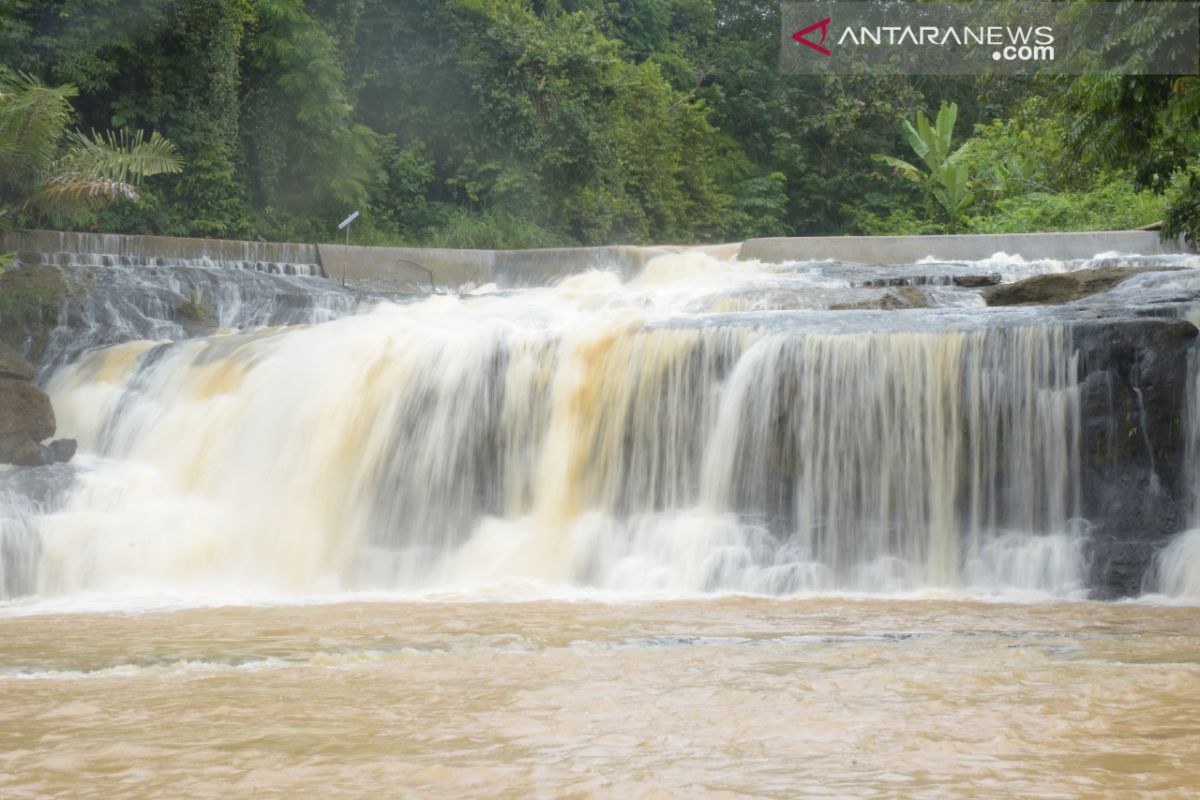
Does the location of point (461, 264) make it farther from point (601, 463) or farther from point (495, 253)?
point (601, 463)

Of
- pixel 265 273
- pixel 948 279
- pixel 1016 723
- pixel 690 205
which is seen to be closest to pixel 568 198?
pixel 690 205

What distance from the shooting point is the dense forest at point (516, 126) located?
939 inches

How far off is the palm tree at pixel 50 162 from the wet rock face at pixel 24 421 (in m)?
4.09

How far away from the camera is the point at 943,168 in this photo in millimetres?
29781

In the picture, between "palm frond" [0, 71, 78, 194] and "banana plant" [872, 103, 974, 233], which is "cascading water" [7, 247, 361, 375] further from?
"banana plant" [872, 103, 974, 233]

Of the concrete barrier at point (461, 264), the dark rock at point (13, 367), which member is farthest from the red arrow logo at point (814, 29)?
the dark rock at point (13, 367)

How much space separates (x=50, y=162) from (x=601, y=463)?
9.76 meters

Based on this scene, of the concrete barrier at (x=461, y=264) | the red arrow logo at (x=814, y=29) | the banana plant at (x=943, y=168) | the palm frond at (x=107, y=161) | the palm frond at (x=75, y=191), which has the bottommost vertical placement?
the concrete barrier at (x=461, y=264)

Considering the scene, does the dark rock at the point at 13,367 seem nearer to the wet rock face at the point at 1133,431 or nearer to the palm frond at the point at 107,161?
the palm frond at the point at 107,161

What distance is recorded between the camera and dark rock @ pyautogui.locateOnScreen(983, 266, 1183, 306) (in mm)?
13289

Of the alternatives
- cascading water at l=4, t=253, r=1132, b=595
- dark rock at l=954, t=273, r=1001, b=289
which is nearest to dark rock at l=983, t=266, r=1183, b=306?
dark rock at l=954, t=273, r=1001, b=289

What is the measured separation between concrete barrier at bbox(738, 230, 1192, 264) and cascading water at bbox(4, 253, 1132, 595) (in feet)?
22.2

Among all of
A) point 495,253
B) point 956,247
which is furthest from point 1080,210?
point 495,253

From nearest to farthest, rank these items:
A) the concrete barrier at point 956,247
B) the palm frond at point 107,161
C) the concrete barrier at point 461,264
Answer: the palm frond at point 107,161 → the concrete barrier at point 956,247 → the concrete barrier at point 461,264
